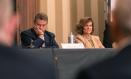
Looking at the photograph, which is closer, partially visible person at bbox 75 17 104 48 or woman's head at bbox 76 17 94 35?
partially visible person at bbox 75 17 104 48

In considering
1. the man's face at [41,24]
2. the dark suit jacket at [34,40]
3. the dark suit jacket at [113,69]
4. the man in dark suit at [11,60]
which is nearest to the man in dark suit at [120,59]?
the dark suit jacket at [113,69]

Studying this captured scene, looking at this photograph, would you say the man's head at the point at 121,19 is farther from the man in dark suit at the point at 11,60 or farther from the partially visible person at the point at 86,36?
the partially visible person at the point at 86,36

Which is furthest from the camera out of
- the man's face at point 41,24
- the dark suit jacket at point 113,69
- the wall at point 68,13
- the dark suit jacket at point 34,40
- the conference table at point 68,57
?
the wall at point 68,13

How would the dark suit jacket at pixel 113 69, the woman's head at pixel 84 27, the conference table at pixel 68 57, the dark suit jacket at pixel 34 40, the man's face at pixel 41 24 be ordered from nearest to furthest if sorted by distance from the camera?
the dark suit jacket at pixel 113 69, the conference table at pixel 68 57, the dark suit jacket at pixel 34 40, the man's face at pixel 41 24, the woman's head at pixel 84 27

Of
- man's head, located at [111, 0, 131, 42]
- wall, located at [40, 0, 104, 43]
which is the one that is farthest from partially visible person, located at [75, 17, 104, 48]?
man's head, located at [111, 0, 131, 42]

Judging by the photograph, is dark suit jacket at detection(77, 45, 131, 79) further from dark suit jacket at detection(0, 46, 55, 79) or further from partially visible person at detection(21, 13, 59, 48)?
partially visible person at detection(21, 13, 59, 48)

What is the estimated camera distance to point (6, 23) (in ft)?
3.89

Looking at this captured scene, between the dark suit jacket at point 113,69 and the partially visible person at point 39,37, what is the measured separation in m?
3.64

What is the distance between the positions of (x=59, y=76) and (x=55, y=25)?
3.38m

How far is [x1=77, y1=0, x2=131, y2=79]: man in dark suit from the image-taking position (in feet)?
3.67

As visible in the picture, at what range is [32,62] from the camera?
1.17 metres

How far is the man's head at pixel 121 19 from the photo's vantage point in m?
1.18

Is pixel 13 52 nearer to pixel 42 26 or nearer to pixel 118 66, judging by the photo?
pixel 118 66

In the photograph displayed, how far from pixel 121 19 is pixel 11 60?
0.31 metres
